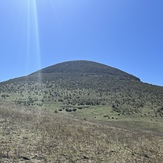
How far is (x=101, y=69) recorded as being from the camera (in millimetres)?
125812

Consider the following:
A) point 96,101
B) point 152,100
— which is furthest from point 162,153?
point 152,100

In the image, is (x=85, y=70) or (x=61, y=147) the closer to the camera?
(x=61, y=147)

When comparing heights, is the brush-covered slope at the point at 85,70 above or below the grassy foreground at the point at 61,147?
above

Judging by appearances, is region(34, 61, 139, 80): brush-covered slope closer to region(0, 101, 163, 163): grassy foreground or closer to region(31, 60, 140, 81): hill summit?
region(31, 60, 140, 81): hill summit

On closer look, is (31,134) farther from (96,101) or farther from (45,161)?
(96,101)

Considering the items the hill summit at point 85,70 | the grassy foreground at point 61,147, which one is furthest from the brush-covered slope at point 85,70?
the grassy foreground at point 61,147

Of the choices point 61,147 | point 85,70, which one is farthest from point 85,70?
point 61,147

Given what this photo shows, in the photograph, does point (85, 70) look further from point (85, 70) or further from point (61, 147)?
point (61, 147)

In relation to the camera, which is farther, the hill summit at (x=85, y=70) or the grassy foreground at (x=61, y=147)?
the hill summit at (x=85, y=70)

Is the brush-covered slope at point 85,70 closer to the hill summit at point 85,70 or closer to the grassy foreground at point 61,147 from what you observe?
the hill summit at point 85,70

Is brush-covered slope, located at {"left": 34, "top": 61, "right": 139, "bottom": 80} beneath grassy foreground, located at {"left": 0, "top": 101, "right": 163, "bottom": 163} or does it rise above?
above

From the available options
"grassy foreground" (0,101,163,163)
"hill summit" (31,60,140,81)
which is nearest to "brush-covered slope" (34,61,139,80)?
"hill summit" (31,60,140,81)

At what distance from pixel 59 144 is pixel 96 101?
131 feet

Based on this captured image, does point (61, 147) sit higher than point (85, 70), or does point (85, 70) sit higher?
point (85, 70)
